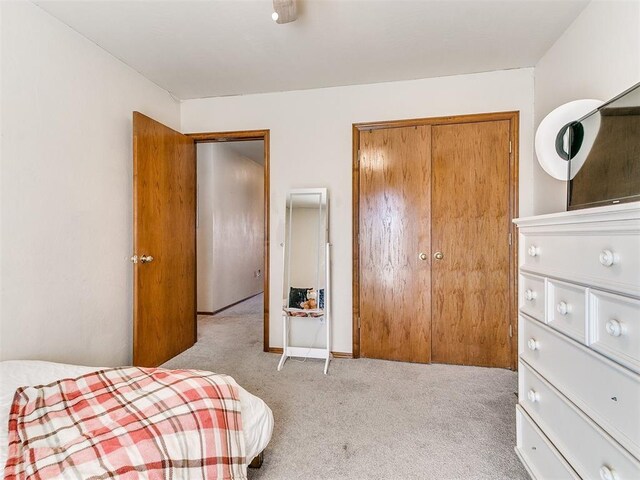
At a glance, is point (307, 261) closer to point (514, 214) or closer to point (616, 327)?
point (514, 214)

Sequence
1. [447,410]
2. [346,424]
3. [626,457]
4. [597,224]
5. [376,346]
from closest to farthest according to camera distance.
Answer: [626,457]
[597,224]
[346,424]
[447,410]
[376,346]

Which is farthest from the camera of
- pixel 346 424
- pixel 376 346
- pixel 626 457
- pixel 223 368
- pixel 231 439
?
pixel 376 346

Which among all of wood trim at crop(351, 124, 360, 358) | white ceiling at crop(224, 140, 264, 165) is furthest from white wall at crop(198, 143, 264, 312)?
wood trim at crop(351, 124, 360, 358)

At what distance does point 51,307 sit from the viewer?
75.9 inches

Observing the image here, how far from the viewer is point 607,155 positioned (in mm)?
1117

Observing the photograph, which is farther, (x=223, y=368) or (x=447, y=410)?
(x=223, y=368)

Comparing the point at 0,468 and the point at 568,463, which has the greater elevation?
the point at 0,468

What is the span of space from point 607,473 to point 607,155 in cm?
101

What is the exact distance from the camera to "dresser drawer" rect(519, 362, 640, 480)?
0.87 meters

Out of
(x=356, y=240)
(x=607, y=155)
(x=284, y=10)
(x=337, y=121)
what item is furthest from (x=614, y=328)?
(x=337, y=121)

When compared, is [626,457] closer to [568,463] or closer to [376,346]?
[568,463]

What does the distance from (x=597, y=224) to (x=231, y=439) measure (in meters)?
1.43

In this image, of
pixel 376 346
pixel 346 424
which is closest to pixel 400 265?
pixel 376 346

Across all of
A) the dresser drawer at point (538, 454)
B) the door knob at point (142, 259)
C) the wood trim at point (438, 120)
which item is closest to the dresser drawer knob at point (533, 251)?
the dresser drawer at point (538, 454)
